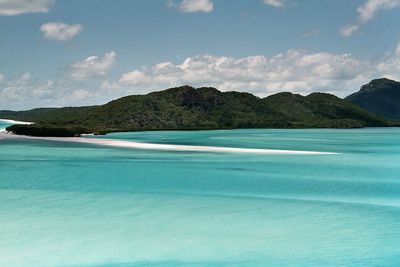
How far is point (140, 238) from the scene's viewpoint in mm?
23406

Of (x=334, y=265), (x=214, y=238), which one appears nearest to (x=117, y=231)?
(x=214, y=238)

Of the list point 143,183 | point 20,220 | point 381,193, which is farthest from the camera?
point 143,183

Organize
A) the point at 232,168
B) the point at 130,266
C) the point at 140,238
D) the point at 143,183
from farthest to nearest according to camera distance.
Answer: the point at 232,168 → the point at 143,183 → the point at 140,238 → the point at 130,266

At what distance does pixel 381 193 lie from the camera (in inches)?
1533

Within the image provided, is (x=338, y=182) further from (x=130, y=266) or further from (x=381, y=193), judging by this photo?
(x=130, y=266)

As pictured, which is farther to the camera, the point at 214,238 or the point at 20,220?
the point at 20,220

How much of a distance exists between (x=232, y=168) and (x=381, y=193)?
61.7 ft

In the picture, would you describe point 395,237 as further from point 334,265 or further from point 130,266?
point 130,266

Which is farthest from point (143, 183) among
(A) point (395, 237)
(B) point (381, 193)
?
(A) point (395, 237)

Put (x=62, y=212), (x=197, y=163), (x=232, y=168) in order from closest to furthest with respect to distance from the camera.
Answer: (x=62, y=212) < (x=232, y=168) < (x=197, y=163)

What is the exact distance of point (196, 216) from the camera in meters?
28.5

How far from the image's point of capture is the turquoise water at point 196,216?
20906mm

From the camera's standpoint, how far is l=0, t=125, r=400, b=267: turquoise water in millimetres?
20906

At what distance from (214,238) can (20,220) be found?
10667mm
